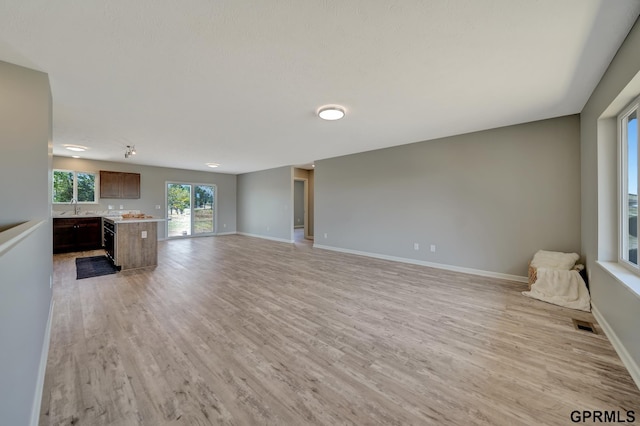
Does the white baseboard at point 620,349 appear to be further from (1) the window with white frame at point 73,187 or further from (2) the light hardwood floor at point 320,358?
(1) the window with white frame at point 73,187

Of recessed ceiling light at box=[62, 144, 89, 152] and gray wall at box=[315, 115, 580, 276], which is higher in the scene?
recessed ceiling light at box=[62, 144, 89, 152]

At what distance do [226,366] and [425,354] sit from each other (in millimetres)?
1566

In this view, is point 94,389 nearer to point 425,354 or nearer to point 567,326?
point 425,354

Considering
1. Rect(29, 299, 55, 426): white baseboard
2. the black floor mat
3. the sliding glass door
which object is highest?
the sliding glass door

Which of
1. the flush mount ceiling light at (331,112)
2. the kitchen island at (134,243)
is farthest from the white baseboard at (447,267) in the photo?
the kitchen island at (134,243)

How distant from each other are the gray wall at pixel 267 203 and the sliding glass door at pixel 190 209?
3.69 ft

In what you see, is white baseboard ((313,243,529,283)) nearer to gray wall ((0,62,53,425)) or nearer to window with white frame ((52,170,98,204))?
gray wall ((0,62,53,425))

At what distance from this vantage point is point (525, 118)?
3.58 meters

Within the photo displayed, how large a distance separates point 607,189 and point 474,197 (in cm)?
170

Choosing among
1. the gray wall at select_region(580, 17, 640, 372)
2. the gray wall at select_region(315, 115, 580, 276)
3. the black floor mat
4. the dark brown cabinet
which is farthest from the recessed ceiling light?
the gray wall at select_region(580, 17, 640, 372)

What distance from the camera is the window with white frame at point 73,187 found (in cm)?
661

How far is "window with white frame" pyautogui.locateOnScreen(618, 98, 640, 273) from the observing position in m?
2.25

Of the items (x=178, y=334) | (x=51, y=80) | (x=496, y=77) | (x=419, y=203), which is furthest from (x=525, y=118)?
(x=51, y=80)

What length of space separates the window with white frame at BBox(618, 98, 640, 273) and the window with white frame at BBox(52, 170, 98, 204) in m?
10.5
